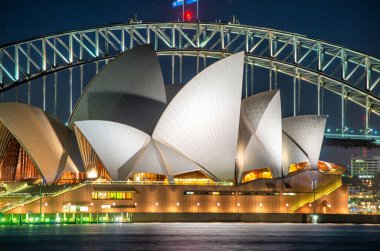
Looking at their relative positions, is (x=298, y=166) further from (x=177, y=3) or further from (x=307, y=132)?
(x=177, y=3)

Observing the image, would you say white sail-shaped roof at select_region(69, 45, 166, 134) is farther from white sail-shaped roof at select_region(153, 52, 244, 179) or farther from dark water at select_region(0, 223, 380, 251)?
dark water at select_region(0, 223, 380, 251)

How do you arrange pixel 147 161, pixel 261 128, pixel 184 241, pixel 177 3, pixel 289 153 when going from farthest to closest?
pixel 289 153 → pixel 177 3 → pixel 261 128 → pixel 147 161 → pixel 184 241

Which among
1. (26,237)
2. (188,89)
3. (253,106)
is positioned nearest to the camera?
(26,237)

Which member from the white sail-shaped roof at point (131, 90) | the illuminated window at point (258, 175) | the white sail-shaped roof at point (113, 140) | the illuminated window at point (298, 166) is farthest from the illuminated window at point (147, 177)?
the illuminated window at point (298, 166)

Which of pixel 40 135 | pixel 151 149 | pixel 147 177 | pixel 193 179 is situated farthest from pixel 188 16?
pixel 40 135

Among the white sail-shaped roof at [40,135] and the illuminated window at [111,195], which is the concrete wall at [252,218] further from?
the white sail-shaped roof at [40,135]

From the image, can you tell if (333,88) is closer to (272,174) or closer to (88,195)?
(272,174)

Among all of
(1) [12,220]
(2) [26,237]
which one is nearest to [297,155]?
(1) [12,220]
